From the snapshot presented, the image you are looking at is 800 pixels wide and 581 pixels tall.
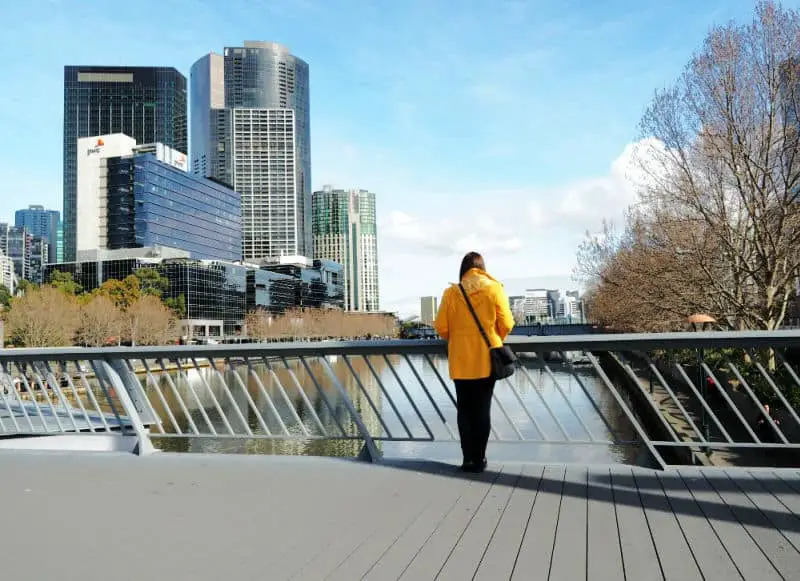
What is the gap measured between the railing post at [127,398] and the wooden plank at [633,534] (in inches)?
161

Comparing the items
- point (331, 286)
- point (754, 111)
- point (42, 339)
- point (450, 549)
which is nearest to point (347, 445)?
point (754, 111)

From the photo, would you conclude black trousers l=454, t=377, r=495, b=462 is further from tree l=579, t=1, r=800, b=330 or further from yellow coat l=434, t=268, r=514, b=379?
tree l=579, t=1, r=800, b=330

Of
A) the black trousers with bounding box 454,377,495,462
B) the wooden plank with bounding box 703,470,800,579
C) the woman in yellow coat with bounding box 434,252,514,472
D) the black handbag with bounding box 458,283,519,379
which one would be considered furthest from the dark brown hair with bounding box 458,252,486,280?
the wooden plank with bounding box 703,470,800,579

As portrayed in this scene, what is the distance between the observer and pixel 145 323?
69.9 metres

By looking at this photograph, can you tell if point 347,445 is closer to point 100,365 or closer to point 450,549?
point 100,365

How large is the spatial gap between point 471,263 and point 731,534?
249 centimetres

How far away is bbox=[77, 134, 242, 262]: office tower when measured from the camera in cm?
11612

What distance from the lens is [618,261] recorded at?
90.1 feet

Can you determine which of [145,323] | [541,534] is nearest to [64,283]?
[145,323]

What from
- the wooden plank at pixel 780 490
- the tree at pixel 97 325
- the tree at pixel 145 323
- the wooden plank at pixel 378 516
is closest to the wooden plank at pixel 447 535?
the wooden plank at pixel 378 516

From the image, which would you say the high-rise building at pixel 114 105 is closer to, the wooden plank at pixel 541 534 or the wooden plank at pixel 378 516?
the wooden plank at pixel 378 516

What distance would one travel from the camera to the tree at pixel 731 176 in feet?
60.3

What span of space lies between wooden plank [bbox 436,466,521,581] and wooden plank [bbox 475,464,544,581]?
0.03 meters

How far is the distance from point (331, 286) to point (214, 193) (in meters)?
35.3
